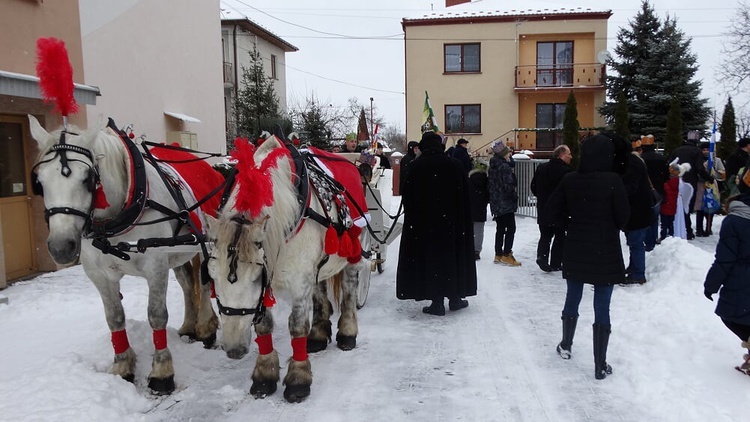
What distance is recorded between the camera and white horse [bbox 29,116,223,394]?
3146 mm

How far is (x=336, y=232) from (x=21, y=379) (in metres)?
2.48

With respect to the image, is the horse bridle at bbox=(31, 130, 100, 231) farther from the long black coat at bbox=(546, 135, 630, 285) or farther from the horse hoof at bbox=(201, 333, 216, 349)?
the long black coat at bbox=(546, 135, 630, 285)

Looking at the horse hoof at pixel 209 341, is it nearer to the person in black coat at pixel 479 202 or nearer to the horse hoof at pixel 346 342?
the horse hoof at pixel 346 342

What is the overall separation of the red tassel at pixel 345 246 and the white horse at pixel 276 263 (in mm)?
14

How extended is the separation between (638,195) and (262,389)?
5.04 meters

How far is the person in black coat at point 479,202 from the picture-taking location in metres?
8.60

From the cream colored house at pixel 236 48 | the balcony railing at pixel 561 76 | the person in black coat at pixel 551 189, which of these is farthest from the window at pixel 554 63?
the person in black coat at pixel 551 189

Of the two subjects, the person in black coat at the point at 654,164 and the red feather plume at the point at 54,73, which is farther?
the person in black coat at the point at 654,164

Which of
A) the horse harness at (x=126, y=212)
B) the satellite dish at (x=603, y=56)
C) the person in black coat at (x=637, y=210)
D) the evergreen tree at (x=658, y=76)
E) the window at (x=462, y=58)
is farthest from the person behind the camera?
the window at (x=462, y=58)

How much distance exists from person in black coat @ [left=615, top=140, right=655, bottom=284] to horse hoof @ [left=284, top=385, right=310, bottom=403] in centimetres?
435

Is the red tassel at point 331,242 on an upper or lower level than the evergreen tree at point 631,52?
lower

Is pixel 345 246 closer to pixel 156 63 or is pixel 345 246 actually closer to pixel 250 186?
pixel 250 186

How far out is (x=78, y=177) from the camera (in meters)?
3.20

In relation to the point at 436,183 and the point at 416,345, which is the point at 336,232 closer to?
the point at 416,345
